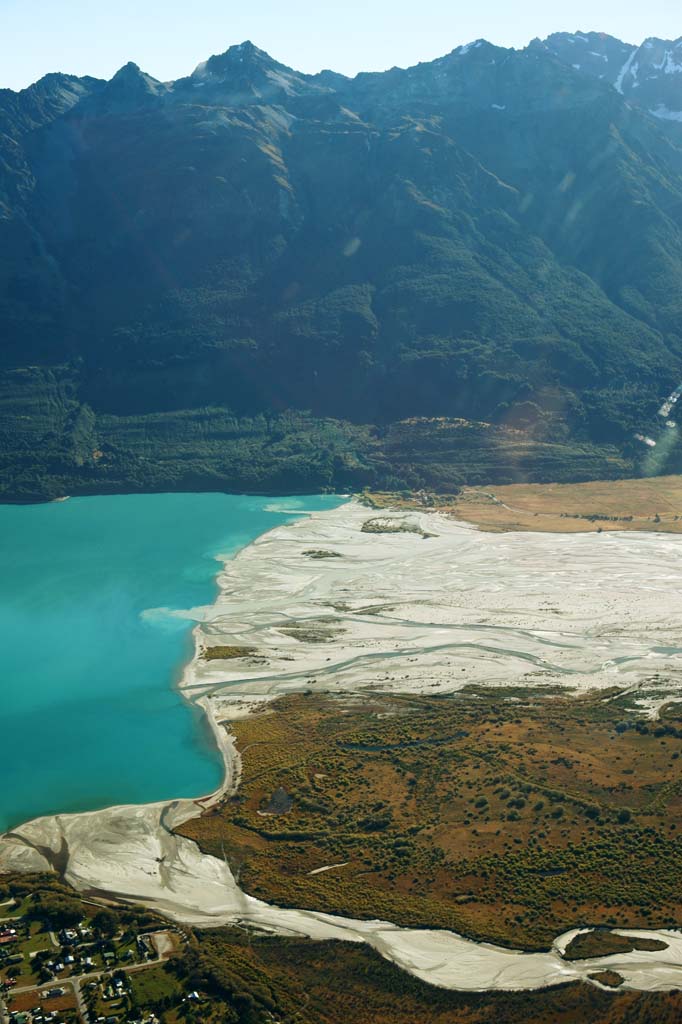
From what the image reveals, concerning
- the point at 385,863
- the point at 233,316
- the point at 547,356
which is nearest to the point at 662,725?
the point at 385,863

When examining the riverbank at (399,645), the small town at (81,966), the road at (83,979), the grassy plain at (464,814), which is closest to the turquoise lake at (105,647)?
the riverbank at (399,645)

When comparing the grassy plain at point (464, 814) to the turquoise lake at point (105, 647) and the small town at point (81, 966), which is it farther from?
the small town at point (81, 966)

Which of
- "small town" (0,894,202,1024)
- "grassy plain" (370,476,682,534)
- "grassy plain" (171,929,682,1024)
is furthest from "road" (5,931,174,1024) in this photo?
"grassy plain" (370,476,682,534)

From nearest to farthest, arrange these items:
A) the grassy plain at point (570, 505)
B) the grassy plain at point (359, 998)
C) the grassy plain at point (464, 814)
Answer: the grassy plain at point (359, 998) → the grassy plain at point (464, 814) → the grassy plain at point (570, 505)

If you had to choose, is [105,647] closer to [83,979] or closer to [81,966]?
[81,966]

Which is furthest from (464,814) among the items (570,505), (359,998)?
(570,505)

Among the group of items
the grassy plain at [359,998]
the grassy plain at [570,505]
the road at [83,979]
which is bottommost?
the grassy plain at [359,998]
